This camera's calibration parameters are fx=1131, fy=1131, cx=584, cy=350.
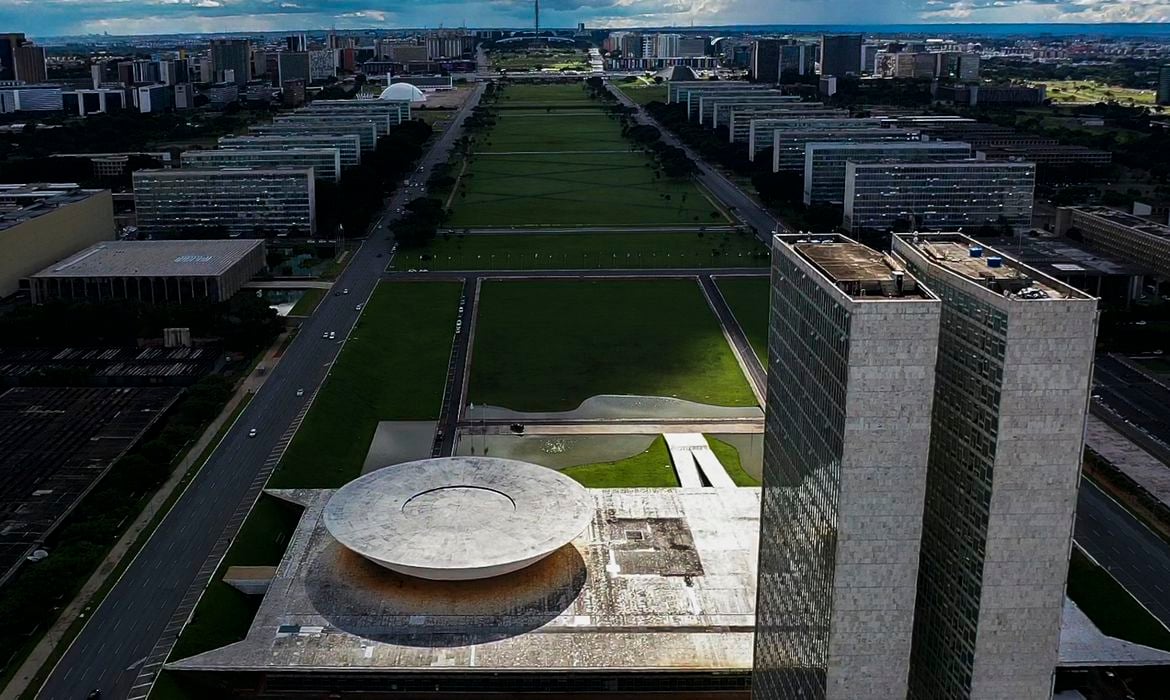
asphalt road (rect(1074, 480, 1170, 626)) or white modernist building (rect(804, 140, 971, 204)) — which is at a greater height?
white modernist building (rect(804, 140, 971, 204))

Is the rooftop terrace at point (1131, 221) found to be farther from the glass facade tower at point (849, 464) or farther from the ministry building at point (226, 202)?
the glass facade tower at point (849, 464)

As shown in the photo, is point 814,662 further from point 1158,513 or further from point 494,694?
point 1158,513

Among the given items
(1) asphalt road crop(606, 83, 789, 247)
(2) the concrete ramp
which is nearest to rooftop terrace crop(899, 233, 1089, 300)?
(2) the concrete ramp

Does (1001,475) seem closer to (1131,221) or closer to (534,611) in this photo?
(534,611)

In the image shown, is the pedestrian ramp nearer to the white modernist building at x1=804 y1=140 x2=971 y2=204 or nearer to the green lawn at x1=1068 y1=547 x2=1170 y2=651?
the green lawn at x1=1068 y1=547 x2=1170 y2=651

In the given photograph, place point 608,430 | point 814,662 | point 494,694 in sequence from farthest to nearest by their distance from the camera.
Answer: point 608,430 < point 494,694 < point 814,662

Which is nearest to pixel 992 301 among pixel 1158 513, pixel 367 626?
pixel 367 626

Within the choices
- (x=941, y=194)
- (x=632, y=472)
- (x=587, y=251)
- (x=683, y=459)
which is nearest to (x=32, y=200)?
(x=587, y=251)
